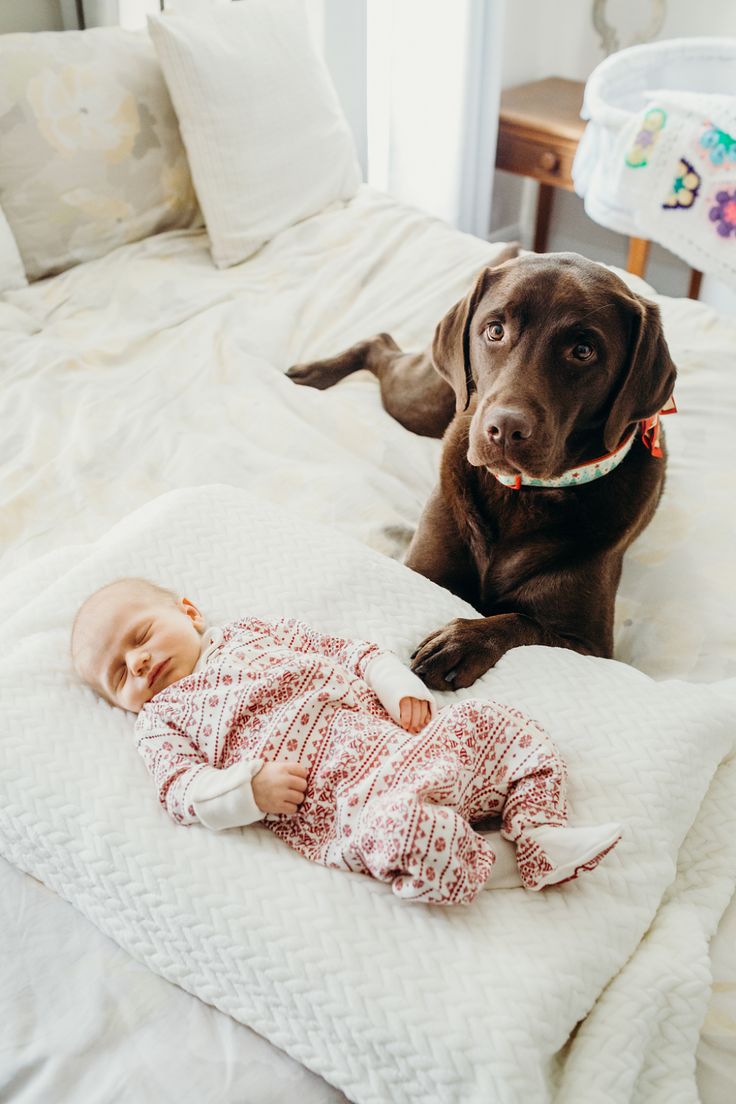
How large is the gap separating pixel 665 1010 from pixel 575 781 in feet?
0.83

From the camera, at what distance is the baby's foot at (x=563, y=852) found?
3.14ft

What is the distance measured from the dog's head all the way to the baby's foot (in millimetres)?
516

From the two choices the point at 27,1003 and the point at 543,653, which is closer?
the point at 27,1003

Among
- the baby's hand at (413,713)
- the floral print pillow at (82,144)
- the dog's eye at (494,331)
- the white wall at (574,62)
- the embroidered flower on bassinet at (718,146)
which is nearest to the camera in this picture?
the baby's hand at (413,713)

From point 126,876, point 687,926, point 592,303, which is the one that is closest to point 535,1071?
point 687,926

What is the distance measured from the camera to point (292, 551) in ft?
4.64

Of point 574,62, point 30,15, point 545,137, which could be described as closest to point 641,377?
point 30,15

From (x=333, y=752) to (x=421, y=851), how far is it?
0.20 meters

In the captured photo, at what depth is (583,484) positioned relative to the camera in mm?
1413

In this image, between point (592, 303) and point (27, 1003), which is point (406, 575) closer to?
point (592, 303)

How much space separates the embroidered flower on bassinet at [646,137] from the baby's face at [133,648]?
2.02m

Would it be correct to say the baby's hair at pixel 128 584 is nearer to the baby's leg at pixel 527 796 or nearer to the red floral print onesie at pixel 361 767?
the red floral print onesie at pixel 361 767

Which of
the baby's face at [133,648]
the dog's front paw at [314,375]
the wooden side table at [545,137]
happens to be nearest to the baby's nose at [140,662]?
the baby's face at [133,648]

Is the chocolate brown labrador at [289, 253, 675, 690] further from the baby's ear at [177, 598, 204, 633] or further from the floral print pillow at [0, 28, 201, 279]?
the floral print pillow at [0, 28, 201, 279]
